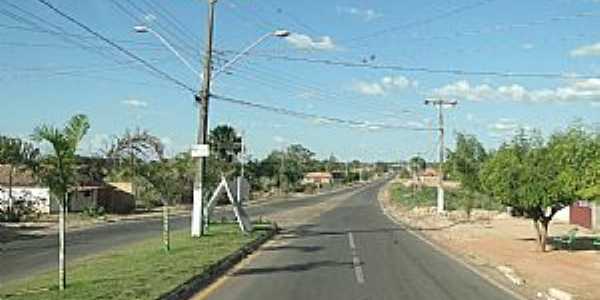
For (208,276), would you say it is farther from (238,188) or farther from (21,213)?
(21,213)

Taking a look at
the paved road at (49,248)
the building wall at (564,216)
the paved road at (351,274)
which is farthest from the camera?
the building wall at (564,216)

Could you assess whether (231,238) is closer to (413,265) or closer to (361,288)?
(413,265)

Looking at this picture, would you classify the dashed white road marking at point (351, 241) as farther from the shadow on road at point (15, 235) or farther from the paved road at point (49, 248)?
the shadow on road at point (15, 235)

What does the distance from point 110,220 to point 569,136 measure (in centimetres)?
3210

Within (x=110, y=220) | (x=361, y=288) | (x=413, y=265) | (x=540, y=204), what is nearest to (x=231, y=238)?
Answer: (x=413, y=265)

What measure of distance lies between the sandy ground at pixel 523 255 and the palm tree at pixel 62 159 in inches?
358

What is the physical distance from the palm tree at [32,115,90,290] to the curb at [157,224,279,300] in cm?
211

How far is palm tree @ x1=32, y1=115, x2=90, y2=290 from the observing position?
14898 millimetres

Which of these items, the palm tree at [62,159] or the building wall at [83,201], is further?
the building wall at [83,201]

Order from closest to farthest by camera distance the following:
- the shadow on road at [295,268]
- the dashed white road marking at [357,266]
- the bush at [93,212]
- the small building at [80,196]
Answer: the dashed white road marking at [357,266], the shadow on road at [295,268], the small building at [80,196], the bush at [93,212]

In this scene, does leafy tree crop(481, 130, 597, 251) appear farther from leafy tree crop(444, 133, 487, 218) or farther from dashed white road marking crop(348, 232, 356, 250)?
leafy tree crop(444, 133, 487, 218)

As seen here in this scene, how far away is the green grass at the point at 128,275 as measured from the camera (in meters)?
14.2

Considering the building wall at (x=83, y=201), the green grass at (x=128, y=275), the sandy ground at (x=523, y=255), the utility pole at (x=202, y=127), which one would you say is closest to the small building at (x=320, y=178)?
the building wall at (x=83, y=201)

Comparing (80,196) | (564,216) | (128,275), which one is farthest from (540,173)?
(80,196)
